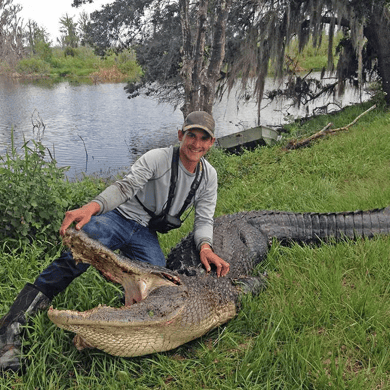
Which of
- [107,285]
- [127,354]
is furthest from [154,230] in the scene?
[127,354]

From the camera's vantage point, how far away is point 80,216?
214cm

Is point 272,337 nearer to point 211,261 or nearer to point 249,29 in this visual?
point 211,261

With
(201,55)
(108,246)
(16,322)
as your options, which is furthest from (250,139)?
(16,322)

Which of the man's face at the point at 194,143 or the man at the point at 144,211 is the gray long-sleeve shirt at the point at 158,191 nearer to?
the man at the point at 144,211

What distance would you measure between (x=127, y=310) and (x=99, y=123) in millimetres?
12611

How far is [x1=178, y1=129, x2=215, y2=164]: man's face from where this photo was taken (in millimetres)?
2531

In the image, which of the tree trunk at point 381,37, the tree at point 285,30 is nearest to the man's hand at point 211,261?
the tree at point 285,30

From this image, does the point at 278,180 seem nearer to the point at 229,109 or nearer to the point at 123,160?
the point at 123,160

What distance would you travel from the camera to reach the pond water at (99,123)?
32.9ft

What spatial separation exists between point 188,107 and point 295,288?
580 cm

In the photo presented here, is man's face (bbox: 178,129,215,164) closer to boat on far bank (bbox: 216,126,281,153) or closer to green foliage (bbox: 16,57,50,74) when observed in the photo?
boat on far bank (bbox: 216,126,281,153)

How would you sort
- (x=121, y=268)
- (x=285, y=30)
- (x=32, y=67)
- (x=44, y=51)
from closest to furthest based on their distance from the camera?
(x=121, y=268), (x=285, y=30), (x=32, y=67), (x=44, y=51)

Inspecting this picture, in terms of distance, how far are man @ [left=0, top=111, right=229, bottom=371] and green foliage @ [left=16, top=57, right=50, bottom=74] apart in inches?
1280

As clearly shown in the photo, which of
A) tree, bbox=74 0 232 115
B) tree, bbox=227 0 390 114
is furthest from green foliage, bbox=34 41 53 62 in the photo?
tree, bbox=227 0 390 114
